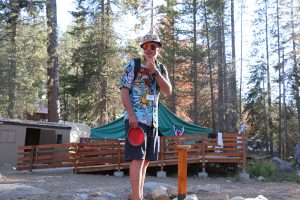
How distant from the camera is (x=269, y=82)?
26594 millimetres

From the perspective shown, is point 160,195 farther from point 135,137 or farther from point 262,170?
point 262,170

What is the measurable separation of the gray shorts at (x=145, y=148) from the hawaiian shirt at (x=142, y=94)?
0.06m

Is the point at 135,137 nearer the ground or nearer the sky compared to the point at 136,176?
nearer the sky

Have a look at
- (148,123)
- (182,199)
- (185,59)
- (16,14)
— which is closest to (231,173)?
(182,199)

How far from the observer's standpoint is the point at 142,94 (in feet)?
10.0

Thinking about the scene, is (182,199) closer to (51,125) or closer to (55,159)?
(55,159)

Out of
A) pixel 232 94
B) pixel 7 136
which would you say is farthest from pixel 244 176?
pixel 232 94

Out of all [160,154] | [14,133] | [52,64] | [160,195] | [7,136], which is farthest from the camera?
[52,64]

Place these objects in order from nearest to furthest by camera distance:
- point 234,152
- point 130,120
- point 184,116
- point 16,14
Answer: point 130,120 → point 234,152 → point 16,14 → point 184,116

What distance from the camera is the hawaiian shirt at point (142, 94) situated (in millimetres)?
3010

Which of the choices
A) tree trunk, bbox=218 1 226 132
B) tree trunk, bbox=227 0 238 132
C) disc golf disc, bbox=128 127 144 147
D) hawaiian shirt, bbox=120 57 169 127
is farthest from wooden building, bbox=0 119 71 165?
disc golf disc, bbox=128 127 144 147

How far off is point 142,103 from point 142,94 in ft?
0.26

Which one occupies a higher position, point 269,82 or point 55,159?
point 269,82

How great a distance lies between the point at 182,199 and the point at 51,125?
1413cm
